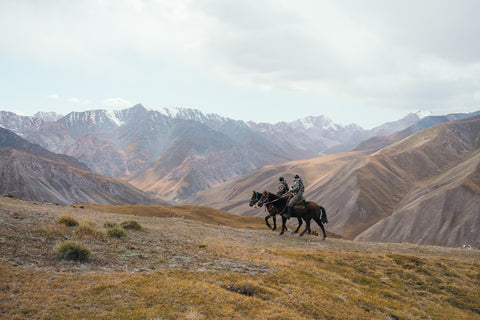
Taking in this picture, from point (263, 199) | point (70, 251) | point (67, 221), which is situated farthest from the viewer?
point (263, 199)

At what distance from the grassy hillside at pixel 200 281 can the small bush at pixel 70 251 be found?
9.1 inches

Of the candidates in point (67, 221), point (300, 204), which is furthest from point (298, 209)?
point (67, 221)

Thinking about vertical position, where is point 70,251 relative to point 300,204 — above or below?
below

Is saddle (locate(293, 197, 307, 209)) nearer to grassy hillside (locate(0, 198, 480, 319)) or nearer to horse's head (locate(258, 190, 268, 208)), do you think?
horse's head (locate(258, 190, 268, 208))

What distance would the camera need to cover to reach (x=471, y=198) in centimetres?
13312

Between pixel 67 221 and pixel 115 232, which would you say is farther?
pixel 67 221

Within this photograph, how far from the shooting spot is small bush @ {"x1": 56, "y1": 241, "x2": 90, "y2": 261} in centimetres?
1139

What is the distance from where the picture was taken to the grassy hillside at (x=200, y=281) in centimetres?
844

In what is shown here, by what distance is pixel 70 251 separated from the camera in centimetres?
1142

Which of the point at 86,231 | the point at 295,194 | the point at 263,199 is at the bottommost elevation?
the point at 86,231

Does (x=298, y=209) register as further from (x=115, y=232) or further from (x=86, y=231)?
(x=86, y=231)

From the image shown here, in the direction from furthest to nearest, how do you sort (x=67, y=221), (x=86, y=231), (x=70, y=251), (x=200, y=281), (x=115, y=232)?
(x=67, y=221) → (x=115, y=232) → (x=86, y=231) → (x=70, y=251) → (x=200, y=281)

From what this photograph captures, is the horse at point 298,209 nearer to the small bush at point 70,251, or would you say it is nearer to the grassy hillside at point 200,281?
the grassy hillside at point 200,281

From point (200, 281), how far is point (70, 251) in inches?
206
